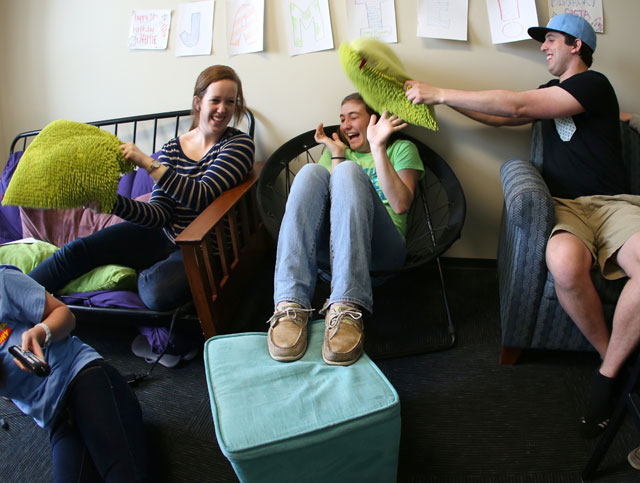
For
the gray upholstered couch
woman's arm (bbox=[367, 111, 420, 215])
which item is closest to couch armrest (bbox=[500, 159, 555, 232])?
the gray upholstered couch

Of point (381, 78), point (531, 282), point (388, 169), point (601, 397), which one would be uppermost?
point (381, 78)

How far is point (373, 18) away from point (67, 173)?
132 cm

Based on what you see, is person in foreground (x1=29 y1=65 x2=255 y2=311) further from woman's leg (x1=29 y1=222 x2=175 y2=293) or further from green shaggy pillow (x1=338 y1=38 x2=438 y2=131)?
green shaggy pillow (x1=338 y1=38 x2=438 y2=131)

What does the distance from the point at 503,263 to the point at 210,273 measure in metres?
1.07

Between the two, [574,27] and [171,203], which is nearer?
[574,27]

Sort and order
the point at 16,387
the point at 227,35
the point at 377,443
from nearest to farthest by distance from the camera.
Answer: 1. the point at 377,443
2. the point at 16,387
3. the point at 227,35

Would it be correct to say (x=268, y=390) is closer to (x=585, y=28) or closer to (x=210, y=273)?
(x=210, y=273)

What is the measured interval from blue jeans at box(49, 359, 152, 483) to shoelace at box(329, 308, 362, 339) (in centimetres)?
60

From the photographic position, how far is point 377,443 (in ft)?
3.20

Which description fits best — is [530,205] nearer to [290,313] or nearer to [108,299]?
[290,313]

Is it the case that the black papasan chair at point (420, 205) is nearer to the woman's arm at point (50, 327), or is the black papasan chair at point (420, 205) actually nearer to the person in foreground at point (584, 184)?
the person in foreground at point (584, 184)

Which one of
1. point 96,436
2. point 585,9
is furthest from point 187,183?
point 585,9

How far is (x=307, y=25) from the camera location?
181cm

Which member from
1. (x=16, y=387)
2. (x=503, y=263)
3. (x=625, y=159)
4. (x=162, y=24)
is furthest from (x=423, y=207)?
(x=16, y=387)
